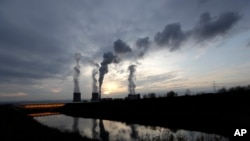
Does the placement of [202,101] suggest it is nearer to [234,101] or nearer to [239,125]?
[234,101]

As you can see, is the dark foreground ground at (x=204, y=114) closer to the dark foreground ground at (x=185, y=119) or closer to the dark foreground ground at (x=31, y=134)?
the dark foreground ground at (x=185, y=119)

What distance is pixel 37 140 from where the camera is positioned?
59.1ft

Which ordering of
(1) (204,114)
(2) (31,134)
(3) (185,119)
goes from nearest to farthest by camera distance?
(2) (31,134) → (1) (204,114) → (3) (185,119)

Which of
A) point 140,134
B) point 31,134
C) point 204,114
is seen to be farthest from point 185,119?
point 31,134

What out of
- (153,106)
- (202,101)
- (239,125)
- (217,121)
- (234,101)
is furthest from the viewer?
(153,106)

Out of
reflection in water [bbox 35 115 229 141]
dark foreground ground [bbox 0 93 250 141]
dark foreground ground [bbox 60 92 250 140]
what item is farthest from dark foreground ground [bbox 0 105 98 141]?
dark foreground ground [bbox 60 92 250 140]

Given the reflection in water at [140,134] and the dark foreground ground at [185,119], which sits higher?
the dark foreground ground at [185,119]

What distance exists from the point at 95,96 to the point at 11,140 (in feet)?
305

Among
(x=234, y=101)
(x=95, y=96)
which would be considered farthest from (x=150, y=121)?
(x=95, y=96)

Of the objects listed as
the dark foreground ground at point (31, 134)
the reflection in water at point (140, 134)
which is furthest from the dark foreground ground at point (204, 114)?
the dark foreground ground at point (31, 134)

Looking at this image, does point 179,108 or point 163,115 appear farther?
point 179,108

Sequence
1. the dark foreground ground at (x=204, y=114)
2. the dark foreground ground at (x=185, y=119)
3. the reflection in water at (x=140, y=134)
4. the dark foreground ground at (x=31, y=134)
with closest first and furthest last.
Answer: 1. the dark foreground ground at (x=31, y=134)
2. the dark foreground ground at (x=185, y=119)
3. the reflection in water at (x=140, y=134)
4. the dark foreground ground at (x=204, y=114)

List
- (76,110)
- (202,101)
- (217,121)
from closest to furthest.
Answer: (217,121), (202,101), (76,110)

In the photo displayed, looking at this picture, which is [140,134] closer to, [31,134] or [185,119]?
[185,119]
